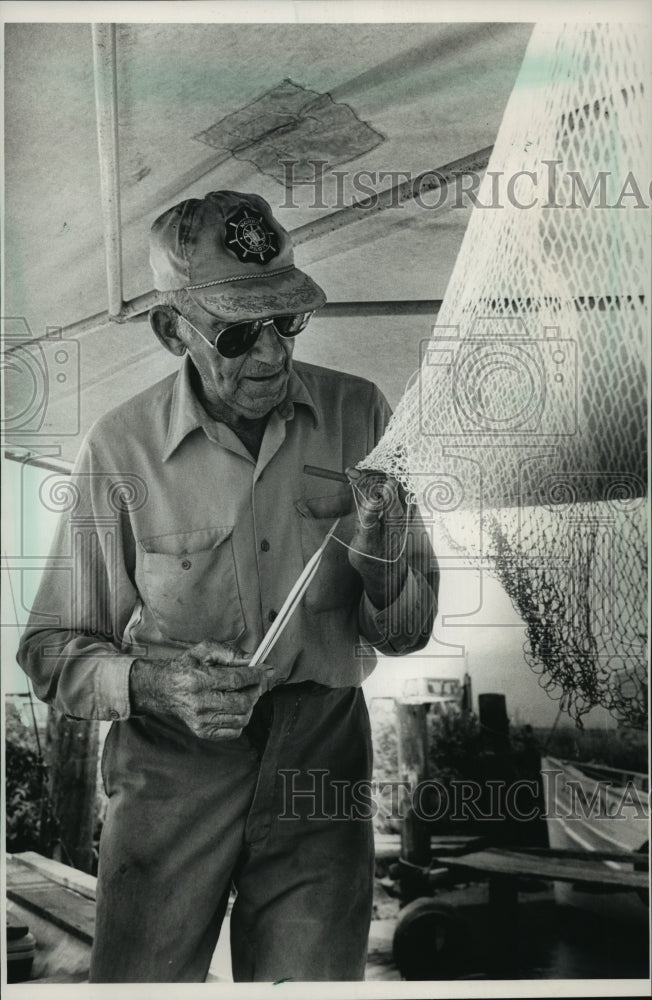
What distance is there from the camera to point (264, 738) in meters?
2.77

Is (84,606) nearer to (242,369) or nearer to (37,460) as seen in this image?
(37,460)

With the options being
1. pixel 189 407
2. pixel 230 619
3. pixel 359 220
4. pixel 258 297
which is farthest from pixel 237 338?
pixel 230 619

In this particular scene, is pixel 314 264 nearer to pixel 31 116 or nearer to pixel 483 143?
pixel 483 143

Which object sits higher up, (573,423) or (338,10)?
(338,10)

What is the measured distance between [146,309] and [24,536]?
71cm

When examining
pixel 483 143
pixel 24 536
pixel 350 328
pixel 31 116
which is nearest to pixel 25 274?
pixel 31 116

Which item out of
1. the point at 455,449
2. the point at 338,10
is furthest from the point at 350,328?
the point at 338,10

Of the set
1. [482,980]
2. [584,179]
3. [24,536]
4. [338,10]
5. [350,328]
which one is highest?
[338,10]

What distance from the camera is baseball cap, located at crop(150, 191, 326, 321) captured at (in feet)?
9.02

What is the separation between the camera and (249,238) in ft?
9.11

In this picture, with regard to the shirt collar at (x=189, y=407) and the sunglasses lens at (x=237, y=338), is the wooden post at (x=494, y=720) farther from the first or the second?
the sunglasses lens at (x=237, y=338)

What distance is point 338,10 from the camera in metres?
2.87

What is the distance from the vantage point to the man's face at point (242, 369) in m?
2.79

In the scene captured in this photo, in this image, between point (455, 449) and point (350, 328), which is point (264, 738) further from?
point (350, 328)
